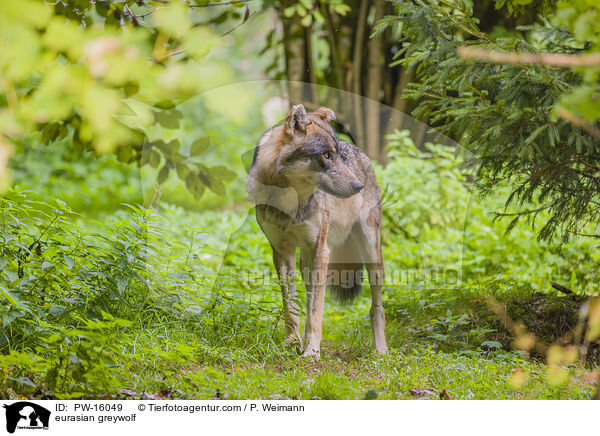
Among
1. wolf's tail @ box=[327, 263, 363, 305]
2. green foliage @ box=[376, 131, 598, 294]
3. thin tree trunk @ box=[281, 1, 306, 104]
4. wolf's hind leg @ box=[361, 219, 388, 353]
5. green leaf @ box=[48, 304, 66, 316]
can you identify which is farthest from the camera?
thin tree trunk @ box=[281, 1, 306, 104]

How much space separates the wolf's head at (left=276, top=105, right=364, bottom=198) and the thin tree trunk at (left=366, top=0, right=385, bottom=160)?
3.55 m

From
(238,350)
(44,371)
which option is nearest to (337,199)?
(238,350)

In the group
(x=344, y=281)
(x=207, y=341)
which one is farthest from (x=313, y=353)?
(x=344, y=281)

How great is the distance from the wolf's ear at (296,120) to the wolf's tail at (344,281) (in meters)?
1.66

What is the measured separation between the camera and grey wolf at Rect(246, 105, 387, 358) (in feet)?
12.5

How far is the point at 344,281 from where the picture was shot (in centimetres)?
509

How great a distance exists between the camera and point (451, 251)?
702 centimetres

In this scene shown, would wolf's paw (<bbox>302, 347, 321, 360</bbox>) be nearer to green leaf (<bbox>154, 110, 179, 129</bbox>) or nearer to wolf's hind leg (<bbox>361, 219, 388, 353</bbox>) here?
wolf's hind leg (<bbox>361, 219, 388, 353</bbox>)

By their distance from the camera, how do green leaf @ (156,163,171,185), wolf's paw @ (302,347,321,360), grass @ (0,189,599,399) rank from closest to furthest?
grass @ (0,189,599,399) < wolf's paw @ (302,347,321,360) < green leaf @ (156,163,171,185)
